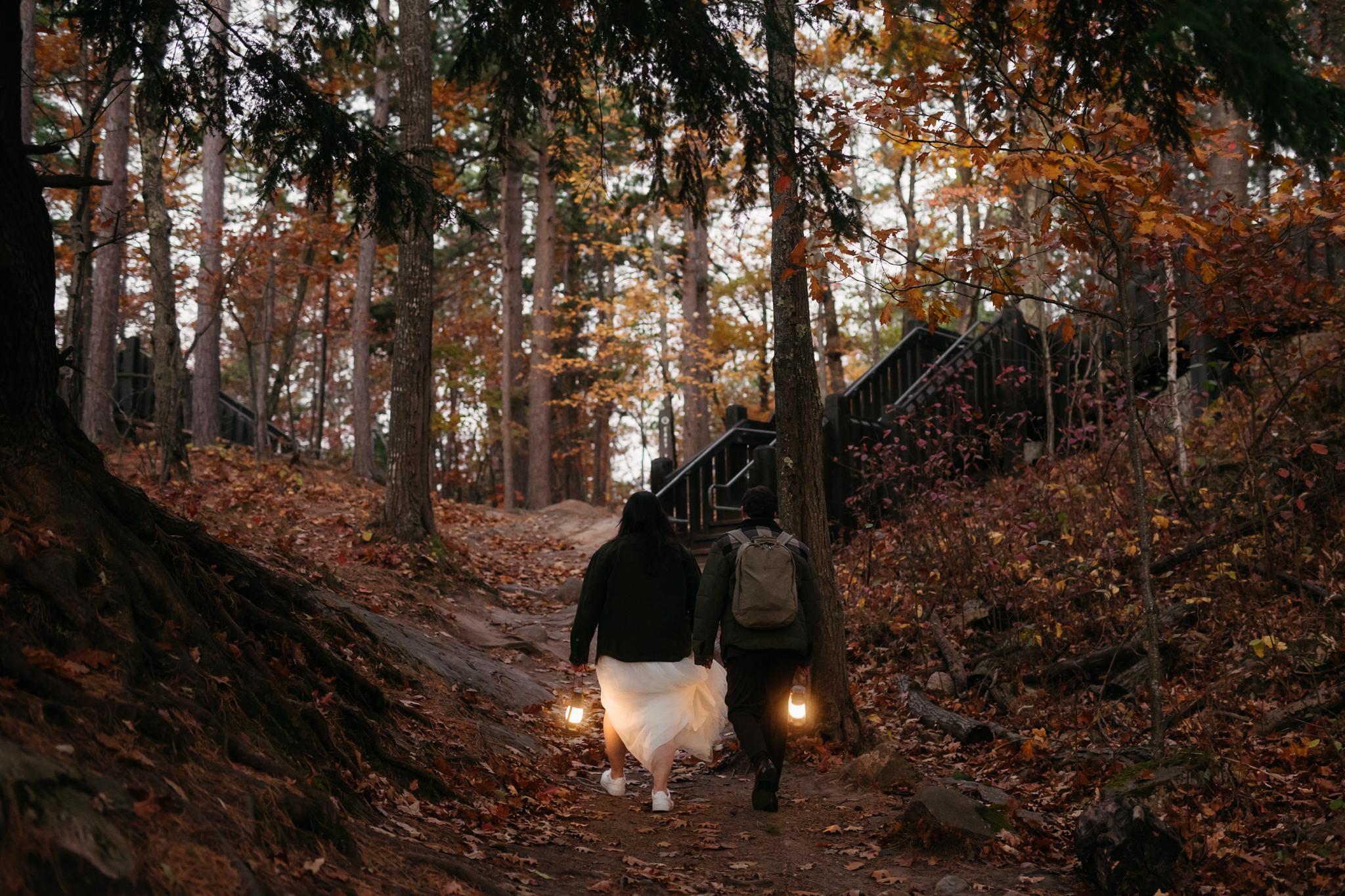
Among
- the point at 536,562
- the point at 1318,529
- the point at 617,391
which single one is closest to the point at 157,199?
the point at 536,562

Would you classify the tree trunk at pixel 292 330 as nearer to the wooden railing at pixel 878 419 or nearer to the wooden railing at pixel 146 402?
the wooden railing at pixel 146 402

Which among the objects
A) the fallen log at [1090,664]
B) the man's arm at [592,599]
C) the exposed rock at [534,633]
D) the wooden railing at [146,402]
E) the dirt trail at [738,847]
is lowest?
the dirt trail at [738,847]

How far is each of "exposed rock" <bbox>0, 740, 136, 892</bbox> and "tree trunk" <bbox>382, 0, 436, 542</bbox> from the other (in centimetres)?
808

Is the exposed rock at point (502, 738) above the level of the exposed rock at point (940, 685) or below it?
below

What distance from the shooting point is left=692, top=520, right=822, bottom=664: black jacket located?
5.73 m

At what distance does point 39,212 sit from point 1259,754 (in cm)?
686

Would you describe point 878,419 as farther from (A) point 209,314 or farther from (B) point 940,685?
(A) point 209,314

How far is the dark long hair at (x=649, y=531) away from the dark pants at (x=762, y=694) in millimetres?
760

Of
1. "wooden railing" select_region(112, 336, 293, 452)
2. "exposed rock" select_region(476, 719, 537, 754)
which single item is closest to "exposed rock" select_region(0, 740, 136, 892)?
"exposed rock" select_region(476, 719, 537, 754)

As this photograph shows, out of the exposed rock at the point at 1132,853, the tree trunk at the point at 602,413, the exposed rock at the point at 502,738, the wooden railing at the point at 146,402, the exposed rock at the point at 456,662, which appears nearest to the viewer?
the exposed rock at the point at 1132,853

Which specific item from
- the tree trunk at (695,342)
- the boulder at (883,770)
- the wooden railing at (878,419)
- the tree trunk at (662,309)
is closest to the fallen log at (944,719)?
the boulder at (883,770)

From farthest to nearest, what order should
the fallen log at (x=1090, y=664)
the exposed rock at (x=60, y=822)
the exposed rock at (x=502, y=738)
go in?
the fallen log at (x=1090, y=664) → the exposed rock at (x=502, y=738) → the exposed rock at (x=60, y=822)

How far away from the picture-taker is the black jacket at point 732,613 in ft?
18.8

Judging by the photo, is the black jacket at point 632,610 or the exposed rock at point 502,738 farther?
the exposed rock at point 502,738
